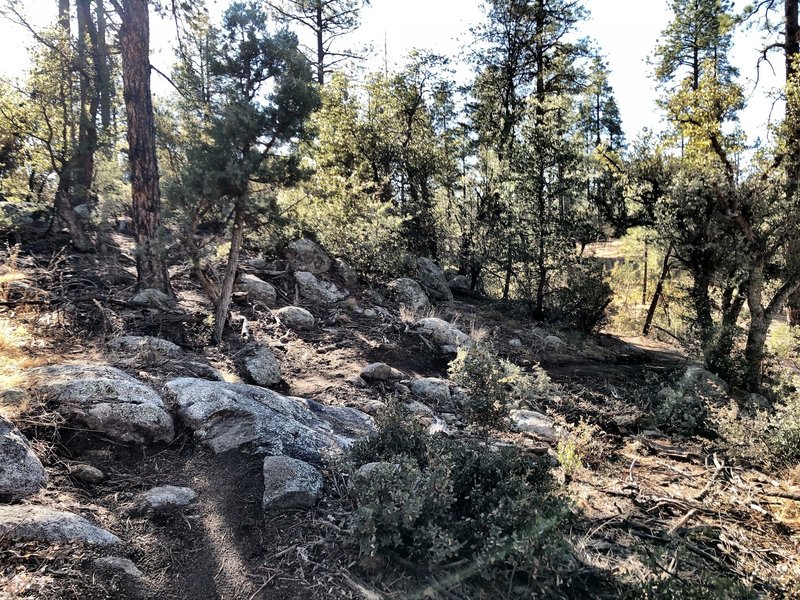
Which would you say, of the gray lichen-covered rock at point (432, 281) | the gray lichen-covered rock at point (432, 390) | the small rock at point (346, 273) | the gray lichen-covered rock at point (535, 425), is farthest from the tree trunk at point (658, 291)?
the gray lichen-covered rock at point (432, 390)

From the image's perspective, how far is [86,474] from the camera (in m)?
2.73

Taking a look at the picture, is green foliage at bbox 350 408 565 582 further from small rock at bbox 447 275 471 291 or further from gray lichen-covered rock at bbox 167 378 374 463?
small rock at bbox 447 275 471 291

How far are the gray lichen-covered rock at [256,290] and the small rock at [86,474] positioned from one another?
17.3 feet

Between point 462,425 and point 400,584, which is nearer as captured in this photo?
point 400,584

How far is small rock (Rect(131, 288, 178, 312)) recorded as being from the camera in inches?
235

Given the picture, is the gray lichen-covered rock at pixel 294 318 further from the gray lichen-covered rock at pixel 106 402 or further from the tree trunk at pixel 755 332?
the tree trunk at pixel 755 332

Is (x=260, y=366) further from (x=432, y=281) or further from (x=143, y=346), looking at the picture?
(x=432, y=281)

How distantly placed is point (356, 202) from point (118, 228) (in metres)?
6.49

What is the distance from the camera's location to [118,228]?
12242mm

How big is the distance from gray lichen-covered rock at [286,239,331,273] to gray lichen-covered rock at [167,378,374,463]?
601cm

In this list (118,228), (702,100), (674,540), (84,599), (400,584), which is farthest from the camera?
(118,228)

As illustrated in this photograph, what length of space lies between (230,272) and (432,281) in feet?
23.7

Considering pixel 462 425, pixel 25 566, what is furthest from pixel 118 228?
pixel 25 566

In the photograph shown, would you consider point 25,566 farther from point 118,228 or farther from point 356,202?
point 118,228
